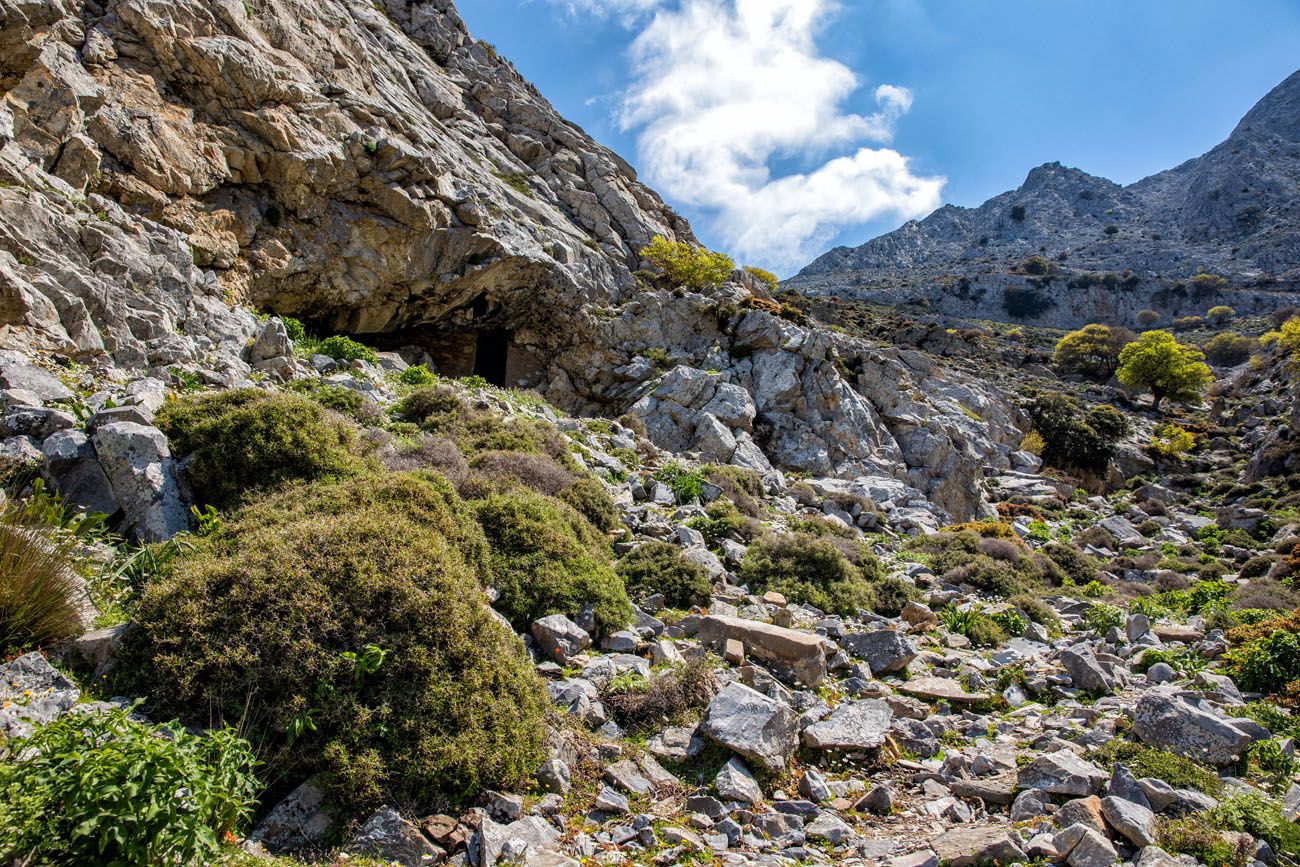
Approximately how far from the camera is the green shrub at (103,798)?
295 cm

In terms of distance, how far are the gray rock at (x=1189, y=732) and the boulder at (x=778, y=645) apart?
3.22 m

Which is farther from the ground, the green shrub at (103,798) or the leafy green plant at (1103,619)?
the green shrub at (103,798)

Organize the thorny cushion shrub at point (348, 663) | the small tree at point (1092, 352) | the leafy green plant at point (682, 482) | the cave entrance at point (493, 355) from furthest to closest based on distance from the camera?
the small tree at point (1092, 352) < the cave entrance at point (493, 355) < the leafy green plant at point (682, 482) < the thorny cushion shrub at point (348, 663)

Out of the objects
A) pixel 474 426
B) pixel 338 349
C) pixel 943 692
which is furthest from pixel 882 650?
pixel 338 349

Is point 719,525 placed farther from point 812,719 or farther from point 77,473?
point 77,473

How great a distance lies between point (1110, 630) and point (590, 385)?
2324 cm

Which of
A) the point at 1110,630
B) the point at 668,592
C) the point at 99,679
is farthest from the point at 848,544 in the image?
the point at 99,679

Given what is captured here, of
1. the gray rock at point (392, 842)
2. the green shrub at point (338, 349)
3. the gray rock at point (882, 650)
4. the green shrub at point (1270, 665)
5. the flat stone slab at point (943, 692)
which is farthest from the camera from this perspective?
the green shrub at point (338, 349)

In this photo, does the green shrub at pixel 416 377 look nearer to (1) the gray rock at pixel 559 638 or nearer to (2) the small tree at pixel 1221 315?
(1) the gray rock at pixel 559 638

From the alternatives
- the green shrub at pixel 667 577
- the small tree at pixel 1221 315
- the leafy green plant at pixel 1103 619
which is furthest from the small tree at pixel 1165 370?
the green shrub at pixel 667 577

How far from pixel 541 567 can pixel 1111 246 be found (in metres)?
152

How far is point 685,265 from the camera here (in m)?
36.7

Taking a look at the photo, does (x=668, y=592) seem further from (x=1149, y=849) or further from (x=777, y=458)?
(x=777, y=458)

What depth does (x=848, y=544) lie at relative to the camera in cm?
1460
